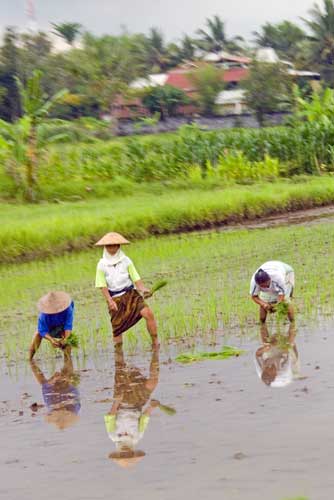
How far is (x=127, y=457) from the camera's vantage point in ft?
18.1

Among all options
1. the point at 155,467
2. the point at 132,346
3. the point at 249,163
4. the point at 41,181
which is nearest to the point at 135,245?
the point at 41,181

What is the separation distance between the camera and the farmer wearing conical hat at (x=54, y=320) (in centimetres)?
802

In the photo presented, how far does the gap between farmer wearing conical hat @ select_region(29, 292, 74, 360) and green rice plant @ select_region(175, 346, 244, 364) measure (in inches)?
37.3

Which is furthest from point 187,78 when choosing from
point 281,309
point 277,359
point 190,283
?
point 277,359

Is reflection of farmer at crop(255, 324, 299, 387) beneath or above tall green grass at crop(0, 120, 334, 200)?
beneath

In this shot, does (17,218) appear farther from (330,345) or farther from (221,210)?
(330,345)

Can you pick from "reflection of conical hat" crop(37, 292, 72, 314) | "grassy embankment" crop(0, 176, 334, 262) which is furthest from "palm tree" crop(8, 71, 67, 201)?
"reflection of conical hat" crop(37, 292, 72, 314)

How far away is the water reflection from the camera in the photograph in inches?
222

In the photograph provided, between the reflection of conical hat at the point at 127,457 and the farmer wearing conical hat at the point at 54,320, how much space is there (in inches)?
99.6

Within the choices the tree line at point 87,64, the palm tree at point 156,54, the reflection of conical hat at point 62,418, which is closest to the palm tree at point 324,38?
the tree line at point 87,64

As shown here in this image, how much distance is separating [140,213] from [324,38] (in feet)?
111

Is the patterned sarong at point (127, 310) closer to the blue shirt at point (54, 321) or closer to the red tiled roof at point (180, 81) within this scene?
the blue shirt at point (54, 321)

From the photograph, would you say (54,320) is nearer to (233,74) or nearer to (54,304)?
(54,304)

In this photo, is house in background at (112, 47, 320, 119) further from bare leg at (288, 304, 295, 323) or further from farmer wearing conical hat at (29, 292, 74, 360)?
farmer wearing conical hat at (29, 292, 74, 360)
